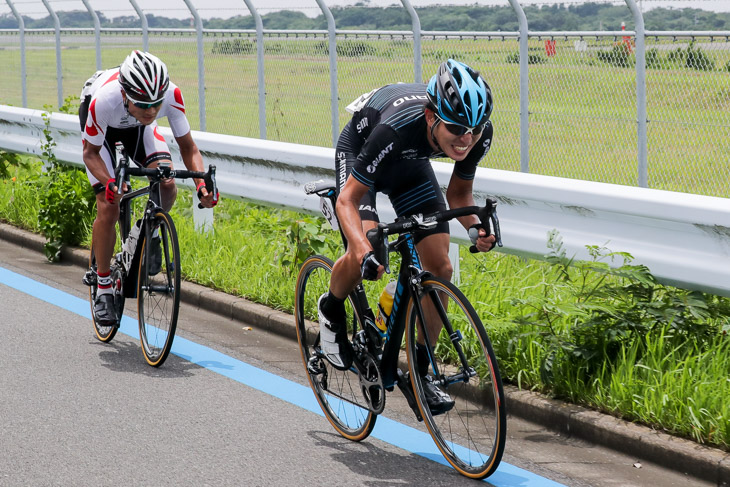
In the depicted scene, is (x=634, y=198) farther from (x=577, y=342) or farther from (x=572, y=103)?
(x=572, y=103)

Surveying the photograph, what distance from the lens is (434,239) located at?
473 cm

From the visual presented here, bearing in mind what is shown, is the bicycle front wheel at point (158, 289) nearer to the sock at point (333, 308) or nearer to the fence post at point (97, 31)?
the sock at point (333, 308)

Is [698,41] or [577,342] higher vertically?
[698,41]

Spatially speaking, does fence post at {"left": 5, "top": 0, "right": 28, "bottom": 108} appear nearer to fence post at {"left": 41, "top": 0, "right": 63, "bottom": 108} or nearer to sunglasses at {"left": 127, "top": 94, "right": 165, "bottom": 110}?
fence post at {"left": 41, "top": 0, "right": 63, "bottom": 108}

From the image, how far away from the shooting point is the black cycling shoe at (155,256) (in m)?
6.31

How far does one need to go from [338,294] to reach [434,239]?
20.8 inches

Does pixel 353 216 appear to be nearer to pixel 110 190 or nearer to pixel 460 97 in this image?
pixel 460 97

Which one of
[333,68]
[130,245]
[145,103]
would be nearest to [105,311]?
[130,245]

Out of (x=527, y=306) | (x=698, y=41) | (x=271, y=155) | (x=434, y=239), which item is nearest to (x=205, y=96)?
(x=271, y=155)

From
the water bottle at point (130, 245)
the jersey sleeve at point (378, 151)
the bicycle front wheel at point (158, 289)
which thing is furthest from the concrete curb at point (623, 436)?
the water bottle at point (130, 245)

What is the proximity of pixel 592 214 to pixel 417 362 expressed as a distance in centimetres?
150

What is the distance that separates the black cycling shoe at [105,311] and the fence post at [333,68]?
4.71 metres

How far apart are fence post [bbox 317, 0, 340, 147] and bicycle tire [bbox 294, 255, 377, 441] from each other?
5.62 metres

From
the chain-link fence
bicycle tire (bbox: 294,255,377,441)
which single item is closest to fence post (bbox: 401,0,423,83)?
the chain-link fence
